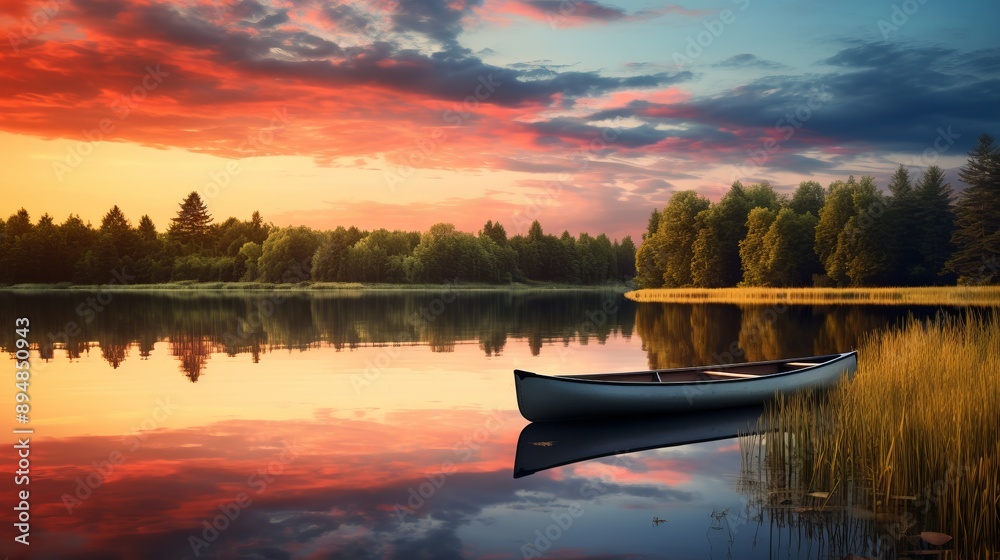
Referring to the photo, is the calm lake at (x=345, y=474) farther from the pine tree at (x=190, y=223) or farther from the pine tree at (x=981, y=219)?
the pine tree at (x=190, y=223)

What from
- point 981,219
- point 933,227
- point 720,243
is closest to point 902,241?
point 933,227

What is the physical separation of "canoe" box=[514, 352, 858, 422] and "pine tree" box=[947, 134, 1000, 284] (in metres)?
69.6

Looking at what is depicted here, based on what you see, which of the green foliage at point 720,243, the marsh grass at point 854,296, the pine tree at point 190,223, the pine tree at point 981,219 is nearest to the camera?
the marsh grass at point 854,296

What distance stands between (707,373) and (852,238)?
7568 cm

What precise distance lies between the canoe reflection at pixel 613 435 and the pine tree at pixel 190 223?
555 ft

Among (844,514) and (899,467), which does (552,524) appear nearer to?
(844,514)

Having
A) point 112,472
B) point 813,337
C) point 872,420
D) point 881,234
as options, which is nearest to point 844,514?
point 872,420

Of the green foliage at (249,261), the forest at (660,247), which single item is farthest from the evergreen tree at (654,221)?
the green foliage at (249,261)

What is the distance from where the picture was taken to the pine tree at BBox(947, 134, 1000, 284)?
77.0 metres

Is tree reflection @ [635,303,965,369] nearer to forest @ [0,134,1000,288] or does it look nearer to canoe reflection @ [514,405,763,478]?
canoe reflection @ [514,405,763,478]

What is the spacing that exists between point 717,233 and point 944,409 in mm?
95265

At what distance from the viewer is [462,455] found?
543 inches

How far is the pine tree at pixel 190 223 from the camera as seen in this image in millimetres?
170500

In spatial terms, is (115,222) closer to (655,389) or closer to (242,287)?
(242,287)
